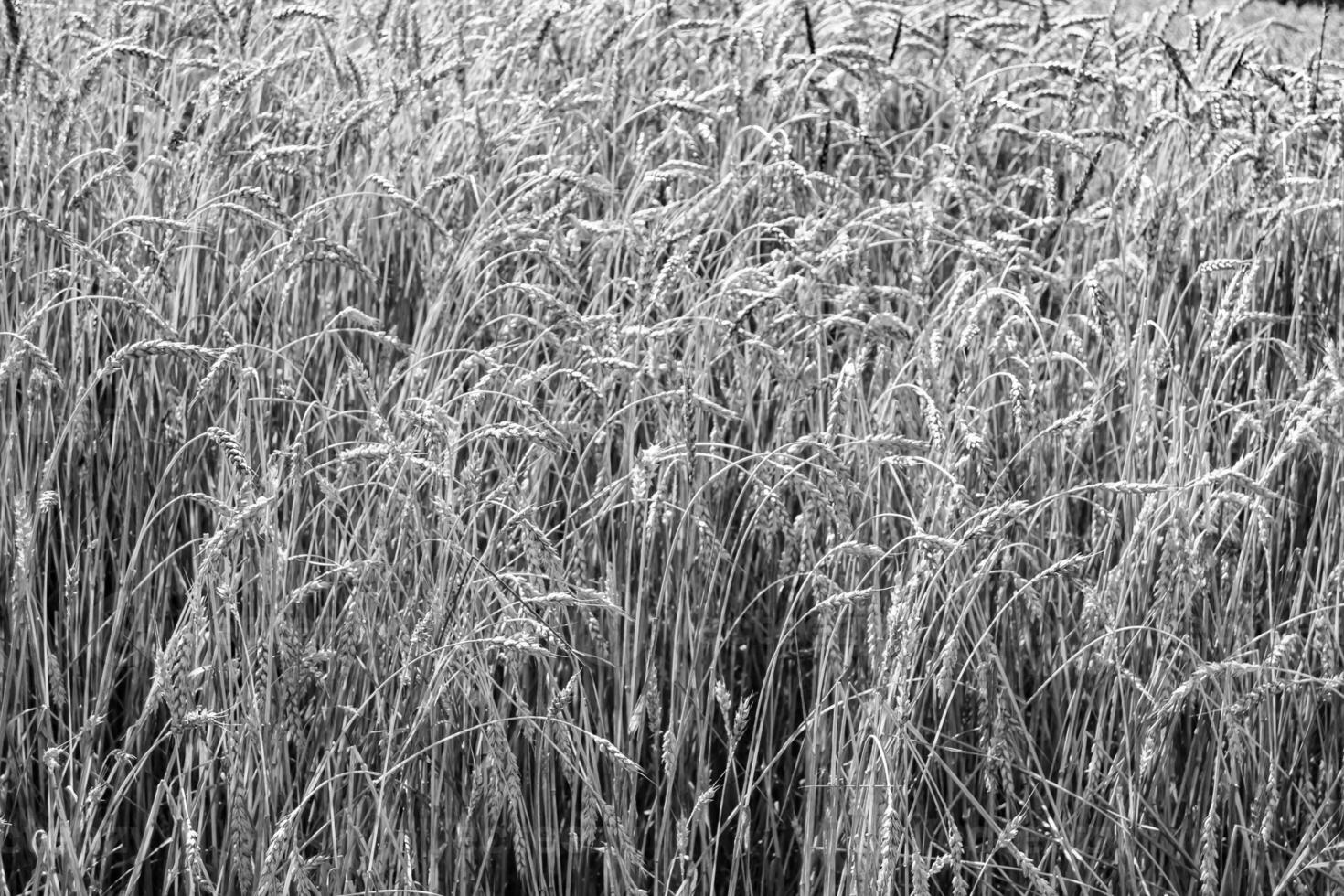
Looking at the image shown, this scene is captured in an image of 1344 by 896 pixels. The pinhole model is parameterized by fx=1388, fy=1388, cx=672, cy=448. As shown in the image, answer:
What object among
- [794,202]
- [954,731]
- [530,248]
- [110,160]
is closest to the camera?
[954,731]

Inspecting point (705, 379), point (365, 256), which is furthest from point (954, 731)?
point (365, 256)

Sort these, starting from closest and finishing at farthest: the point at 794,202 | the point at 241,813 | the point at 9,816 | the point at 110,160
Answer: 1. the point at 241,813
2. the point at 9,816
3. the point at 110,160
4. the point at 794,202

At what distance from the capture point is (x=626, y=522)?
187 centimetres

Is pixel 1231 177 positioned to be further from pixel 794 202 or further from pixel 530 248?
pixel 530 248

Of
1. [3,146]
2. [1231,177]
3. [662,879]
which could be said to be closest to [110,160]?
[3,146]

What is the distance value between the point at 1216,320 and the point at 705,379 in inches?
28.6

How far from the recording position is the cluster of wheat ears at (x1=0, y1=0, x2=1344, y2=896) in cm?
150

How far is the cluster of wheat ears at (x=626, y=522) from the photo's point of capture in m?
1.50

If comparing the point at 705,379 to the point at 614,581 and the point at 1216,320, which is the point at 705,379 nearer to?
the point at 614,581

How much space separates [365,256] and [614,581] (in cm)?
106

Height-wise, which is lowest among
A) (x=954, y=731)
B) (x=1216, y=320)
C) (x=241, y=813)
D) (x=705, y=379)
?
(x=954, y=731)

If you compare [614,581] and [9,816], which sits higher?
[614,581]

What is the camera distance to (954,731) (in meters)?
1.82

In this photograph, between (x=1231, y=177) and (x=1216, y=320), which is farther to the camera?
(x=1231, y=177)
